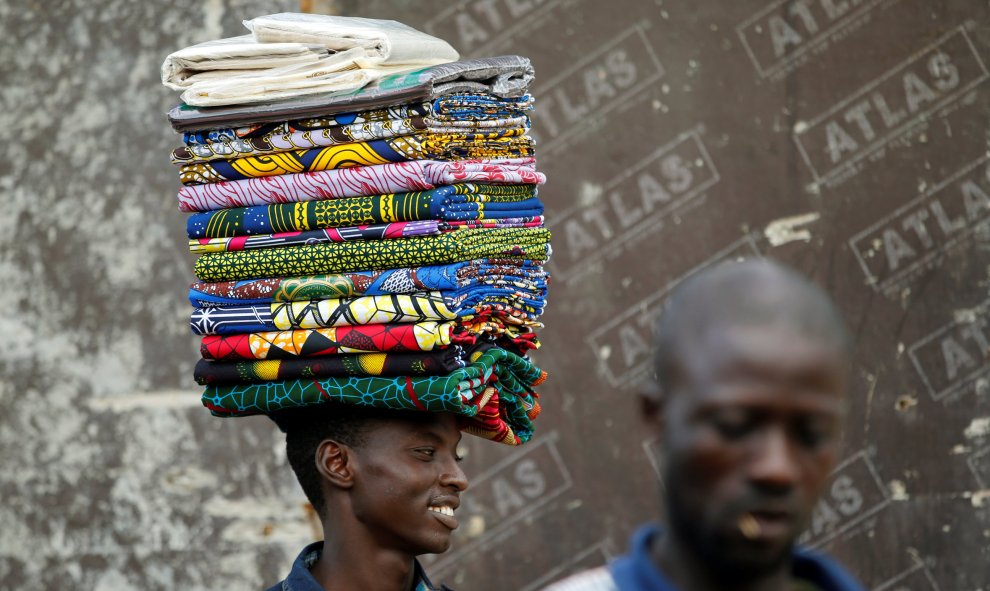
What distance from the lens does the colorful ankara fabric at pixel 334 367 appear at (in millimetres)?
2633

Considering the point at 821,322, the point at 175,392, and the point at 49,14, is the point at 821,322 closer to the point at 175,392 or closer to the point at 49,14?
the point at 175,392

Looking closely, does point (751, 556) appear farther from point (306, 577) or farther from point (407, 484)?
point (306, 577)

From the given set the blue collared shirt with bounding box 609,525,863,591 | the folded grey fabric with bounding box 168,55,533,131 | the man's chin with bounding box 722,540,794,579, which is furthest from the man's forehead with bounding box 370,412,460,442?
the man's chin with bounding box 722,540,794,579

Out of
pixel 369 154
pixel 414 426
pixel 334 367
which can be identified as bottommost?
pixel 414 426

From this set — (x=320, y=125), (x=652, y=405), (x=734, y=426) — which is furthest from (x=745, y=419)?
(x=320, y=125)

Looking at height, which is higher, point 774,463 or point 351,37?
point 351,37

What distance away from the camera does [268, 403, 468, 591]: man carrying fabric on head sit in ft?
9.05

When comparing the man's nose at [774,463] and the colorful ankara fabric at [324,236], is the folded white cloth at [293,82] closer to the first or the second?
the colorful ankara fabric at [324,236]

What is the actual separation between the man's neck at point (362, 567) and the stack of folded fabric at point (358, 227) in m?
0.34

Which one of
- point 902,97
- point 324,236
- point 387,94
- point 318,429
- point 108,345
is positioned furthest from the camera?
point 108,345

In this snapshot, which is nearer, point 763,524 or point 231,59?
point 763,524

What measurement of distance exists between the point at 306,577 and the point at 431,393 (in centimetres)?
53

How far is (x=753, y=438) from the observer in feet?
4.29

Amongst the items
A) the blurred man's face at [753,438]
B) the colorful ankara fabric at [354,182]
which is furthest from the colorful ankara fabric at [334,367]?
the blurred man's face at [753,438]
